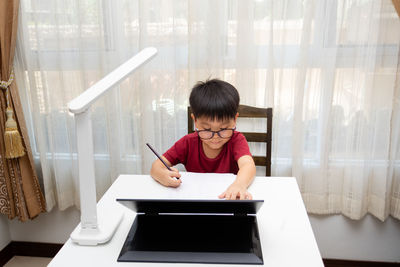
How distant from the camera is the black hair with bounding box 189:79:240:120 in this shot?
125cm

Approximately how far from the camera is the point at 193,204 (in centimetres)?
84

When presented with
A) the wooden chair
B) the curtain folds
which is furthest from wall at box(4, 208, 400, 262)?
the curtain folds

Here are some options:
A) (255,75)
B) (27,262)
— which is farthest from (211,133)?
(27,262)

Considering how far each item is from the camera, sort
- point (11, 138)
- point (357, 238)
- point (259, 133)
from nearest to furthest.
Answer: point (259, 133) → point (11, 138) → point (357, 238)

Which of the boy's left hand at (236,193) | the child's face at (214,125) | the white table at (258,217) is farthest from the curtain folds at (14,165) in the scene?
the boy's left hand at (236,193)

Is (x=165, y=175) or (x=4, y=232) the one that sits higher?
(x=165, y=175)

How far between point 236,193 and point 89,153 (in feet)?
1.59

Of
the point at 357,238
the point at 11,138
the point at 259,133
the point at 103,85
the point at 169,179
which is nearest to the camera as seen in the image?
the point at 103,85

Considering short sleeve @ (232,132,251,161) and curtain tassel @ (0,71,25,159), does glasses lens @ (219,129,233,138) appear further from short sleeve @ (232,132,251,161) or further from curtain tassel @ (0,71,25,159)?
curtain tassel @ (0,71,25,159)

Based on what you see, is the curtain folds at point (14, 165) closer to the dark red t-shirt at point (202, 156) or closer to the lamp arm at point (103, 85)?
the dark red t-shirt at point (202, 156)

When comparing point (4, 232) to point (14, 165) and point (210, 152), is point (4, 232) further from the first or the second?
point (210, 152)

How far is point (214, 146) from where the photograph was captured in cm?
133

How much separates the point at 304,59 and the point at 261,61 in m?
0.22

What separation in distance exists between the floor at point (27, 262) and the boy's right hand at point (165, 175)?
140 centimetres
